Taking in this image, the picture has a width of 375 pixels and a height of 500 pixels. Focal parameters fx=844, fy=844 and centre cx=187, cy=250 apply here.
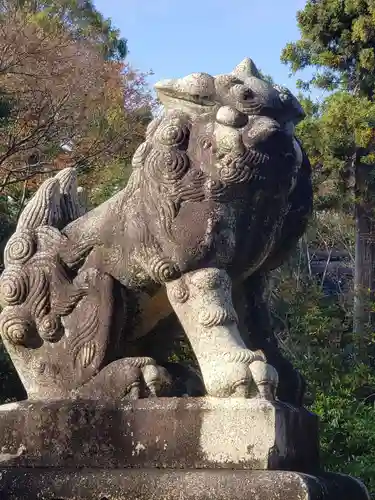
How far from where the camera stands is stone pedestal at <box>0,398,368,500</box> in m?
2.69

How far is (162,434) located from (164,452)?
0.20ft

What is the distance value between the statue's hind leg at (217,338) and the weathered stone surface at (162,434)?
0.06 m

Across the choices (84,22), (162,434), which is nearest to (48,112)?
(84,22)

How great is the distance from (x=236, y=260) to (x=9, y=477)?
1121 mm

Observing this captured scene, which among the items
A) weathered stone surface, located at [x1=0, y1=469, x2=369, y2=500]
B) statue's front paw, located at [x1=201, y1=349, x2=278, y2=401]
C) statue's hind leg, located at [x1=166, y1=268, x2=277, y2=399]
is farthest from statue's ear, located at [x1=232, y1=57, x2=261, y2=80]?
weathered stone surface, located at [x1=0, y1=469, x2=369, y2=500]

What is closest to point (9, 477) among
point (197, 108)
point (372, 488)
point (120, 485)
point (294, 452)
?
point (120, 485)

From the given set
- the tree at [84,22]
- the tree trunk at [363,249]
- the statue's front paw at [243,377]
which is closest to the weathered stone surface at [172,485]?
the statue's front paw at [243,377]

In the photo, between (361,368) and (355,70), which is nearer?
(361,368)

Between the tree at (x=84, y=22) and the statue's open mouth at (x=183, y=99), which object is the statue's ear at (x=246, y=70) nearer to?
the statue's open mouth at (x=183, y=99)

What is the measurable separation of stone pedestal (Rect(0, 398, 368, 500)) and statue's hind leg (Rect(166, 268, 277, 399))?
6 centimetres

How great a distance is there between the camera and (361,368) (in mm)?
10117

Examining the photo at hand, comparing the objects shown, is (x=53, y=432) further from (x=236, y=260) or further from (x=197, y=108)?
(x=197, y=108)

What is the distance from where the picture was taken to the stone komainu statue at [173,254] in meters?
3.05

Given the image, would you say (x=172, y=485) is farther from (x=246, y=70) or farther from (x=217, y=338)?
(x=246, y=70)
